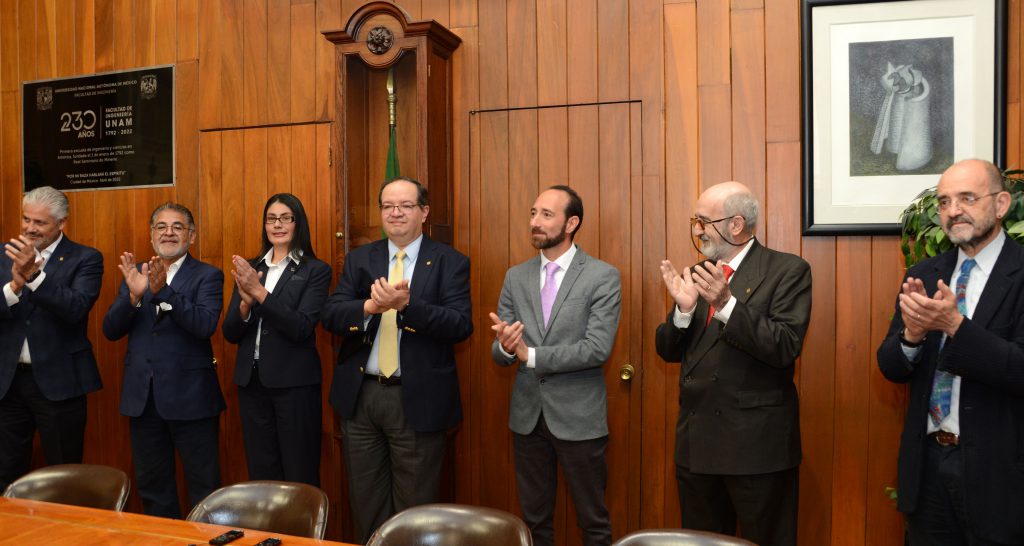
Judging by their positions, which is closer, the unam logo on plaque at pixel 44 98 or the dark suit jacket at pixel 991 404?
the dark suit jacket at pixel 991 404

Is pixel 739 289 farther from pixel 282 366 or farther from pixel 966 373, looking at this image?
pixel 282 366

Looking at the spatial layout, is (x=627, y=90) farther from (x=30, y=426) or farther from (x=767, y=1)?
(x=30, y=426)

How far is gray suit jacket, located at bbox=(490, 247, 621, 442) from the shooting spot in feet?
9.98

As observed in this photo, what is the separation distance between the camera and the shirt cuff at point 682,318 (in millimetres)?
2764

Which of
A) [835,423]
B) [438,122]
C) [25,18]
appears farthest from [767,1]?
[25,18]

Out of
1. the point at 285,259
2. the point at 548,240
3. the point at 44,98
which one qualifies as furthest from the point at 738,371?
the point at 44,98

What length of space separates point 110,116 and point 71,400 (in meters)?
1.71

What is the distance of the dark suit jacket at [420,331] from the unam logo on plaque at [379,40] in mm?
937

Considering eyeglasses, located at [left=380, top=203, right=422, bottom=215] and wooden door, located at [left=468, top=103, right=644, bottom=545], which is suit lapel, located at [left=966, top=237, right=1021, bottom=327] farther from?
eyeglasses, located at [left=380, top=203, right=422, bottom=215]

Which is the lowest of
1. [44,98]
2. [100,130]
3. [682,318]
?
[682,318]

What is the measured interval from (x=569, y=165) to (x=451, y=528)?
6.78 feet

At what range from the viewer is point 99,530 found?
1.99 meters

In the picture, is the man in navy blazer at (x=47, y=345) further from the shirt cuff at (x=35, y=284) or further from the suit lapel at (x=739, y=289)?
the suit lapel at (x=739, y=289)

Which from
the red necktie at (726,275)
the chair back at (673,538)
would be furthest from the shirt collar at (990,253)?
the chair back at (673,538)
